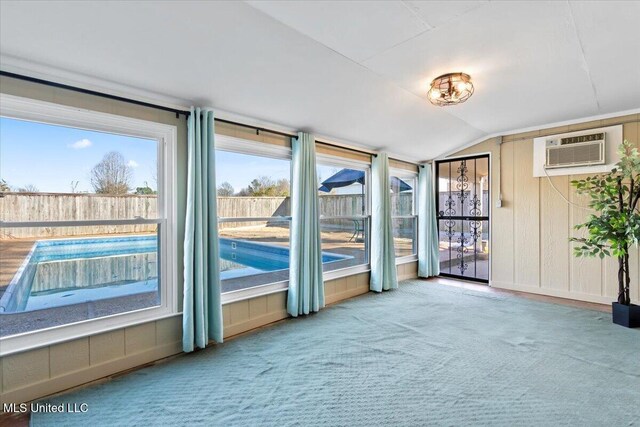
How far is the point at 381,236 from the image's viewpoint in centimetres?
453

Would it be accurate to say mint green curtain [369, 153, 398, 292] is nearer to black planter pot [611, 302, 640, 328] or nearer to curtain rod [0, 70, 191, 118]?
black planter pot [611, 302, 640, 328]

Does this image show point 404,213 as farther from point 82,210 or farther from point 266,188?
point 82,210

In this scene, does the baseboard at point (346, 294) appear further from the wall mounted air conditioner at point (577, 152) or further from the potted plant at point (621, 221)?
the wall mounted air conditioner at point (577, 152)

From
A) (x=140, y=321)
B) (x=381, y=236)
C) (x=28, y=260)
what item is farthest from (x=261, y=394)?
(x=381, y=236)

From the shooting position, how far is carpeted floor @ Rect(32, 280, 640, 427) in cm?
186

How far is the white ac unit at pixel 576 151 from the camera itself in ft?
12.8

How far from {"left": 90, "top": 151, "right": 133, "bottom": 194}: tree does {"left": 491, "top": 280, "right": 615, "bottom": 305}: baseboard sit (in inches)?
199

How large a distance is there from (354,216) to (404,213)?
4.62 ft

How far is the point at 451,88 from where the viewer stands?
2.87m

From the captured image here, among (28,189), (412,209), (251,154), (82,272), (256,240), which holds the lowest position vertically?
(82,272)

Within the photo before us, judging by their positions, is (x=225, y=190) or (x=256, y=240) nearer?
(x=225, y=190)

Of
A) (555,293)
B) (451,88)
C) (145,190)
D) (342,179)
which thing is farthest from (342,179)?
(555,293)

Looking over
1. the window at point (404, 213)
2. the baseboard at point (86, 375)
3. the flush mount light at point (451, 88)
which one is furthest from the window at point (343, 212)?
the baseboard at point (86, 375)

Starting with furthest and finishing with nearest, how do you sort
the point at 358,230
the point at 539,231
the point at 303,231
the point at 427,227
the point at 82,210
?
the point at 427,227, the point at 358,230, the point at 539,231, the point at 303,231, the point at 82,210
